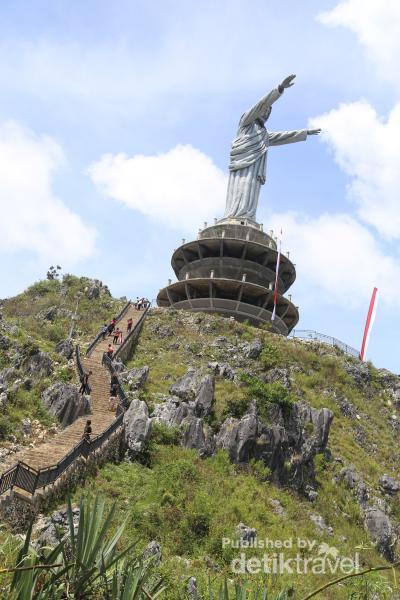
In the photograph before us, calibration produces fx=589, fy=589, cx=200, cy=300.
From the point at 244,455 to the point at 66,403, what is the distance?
20.1ft

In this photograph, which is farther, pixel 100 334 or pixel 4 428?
pixel 100 334

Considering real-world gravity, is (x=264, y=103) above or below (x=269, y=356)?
above

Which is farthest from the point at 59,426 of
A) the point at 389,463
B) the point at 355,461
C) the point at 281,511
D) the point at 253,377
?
the point at 389,463

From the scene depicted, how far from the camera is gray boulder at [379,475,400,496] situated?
914 inches

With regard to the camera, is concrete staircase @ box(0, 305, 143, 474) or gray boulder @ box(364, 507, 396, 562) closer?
concrete staircase @ box(0, 305, 143, 474)

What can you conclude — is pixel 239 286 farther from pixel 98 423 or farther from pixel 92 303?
pixel 98 423

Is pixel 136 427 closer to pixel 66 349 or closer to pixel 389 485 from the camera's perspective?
pixel 66 349

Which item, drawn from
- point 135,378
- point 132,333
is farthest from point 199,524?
point 132,333

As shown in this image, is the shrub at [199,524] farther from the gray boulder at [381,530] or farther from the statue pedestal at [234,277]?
the statue pedestal at [234,277]

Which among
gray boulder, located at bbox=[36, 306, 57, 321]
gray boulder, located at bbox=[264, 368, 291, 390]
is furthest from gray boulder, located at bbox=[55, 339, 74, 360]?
gray boulder, located at bbox=[264, 368, 291, 390]

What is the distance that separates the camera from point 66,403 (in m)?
19.2

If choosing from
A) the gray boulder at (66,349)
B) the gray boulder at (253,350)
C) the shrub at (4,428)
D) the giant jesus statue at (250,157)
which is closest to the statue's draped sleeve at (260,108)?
the giant jesus statue at (250,157)

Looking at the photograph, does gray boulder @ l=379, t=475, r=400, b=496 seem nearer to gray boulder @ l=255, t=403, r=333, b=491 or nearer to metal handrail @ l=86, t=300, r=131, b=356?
gray boulder @ l=255, t=403, r=333, b=491

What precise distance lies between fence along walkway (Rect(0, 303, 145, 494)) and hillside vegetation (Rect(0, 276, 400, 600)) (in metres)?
0.95
